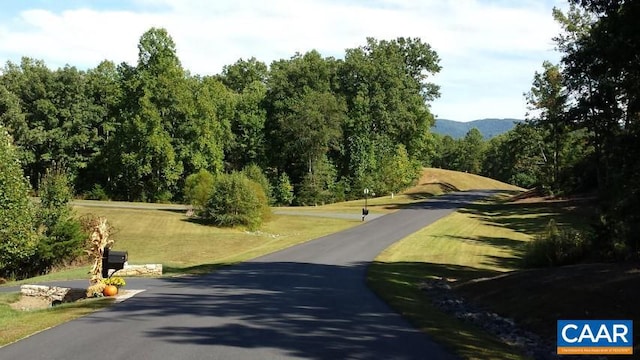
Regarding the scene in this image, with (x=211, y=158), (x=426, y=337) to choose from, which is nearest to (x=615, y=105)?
(x=426, y=337)

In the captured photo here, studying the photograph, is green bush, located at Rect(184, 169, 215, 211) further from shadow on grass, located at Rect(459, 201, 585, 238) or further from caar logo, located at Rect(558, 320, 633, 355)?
caar logo, located at Rect(558, 320, 633, 355)

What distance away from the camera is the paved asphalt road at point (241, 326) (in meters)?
8.52

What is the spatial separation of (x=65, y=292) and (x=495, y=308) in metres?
13.7

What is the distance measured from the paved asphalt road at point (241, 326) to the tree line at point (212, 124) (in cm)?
4646

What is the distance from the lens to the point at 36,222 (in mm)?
28438

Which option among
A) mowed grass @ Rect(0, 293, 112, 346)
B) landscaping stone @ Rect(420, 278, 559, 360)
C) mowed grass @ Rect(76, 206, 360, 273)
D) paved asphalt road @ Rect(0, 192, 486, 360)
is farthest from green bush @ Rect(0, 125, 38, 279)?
landscaping stone @ Rect(420, 278, 559, 360)

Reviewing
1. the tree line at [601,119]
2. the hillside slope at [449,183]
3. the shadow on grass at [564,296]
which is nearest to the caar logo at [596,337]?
the shadow on grass at [564,296]

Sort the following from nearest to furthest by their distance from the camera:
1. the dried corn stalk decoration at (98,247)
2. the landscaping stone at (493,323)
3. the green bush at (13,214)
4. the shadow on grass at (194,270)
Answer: the landscaping stone at (493,323) → the dried corn stalk decoration at (98,247) → the shadow on grass at (194,270) → the green bush at (13,214)

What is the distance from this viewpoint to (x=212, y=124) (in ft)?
214

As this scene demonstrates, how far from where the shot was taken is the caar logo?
32.1 ft

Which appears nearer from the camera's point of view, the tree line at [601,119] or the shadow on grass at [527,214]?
the tree line at [601,119]

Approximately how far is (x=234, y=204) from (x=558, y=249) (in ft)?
83.4

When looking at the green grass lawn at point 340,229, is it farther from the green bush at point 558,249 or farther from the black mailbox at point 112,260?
the black mailbox at point 112,260

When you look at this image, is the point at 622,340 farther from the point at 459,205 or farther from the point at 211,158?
the point at 211,158
